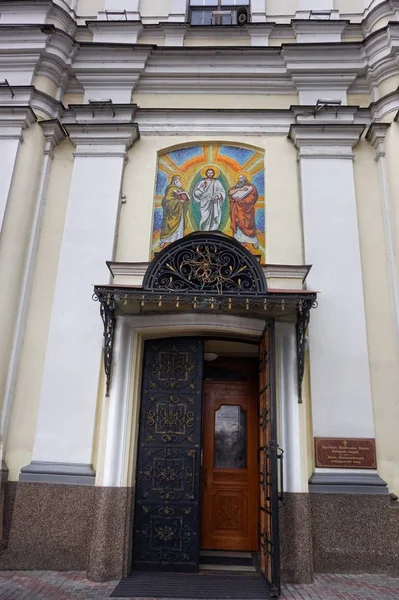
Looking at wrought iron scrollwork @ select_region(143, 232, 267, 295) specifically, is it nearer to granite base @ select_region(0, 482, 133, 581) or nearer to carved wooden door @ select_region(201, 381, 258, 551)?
carved wooden door @ select_region(201, 381, 258, 551)

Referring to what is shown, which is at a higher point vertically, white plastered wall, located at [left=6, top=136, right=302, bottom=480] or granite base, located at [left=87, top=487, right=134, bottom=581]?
white plastered wall, located at [left=6, top=136, right=302, bottom=480]

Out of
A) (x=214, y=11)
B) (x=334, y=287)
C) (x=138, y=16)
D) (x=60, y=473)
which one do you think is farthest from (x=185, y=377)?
(x=214, y=11)

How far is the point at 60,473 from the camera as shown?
5.54 metres

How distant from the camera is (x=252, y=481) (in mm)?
6395

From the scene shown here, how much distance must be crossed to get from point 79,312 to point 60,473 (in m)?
1.95

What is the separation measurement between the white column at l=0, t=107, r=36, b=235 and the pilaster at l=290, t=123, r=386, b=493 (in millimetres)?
3878

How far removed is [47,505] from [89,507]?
0.47m

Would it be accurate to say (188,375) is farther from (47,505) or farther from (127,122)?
(127,122)

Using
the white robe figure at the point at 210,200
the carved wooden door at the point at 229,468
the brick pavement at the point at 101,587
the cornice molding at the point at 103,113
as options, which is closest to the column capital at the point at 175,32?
the cornice molding at the point at 103,113

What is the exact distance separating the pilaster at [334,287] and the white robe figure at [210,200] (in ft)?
3.85

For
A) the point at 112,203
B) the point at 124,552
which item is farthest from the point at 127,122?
the point at 124,552

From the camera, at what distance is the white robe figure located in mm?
6801

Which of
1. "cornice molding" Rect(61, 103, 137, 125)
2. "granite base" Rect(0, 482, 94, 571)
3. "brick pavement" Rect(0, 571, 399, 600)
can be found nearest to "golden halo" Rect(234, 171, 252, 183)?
"cornice molding" Rect(61, 103, 137, 125)

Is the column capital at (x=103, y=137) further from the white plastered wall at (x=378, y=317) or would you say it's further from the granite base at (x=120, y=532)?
the granite base at (x=120, y=532)
